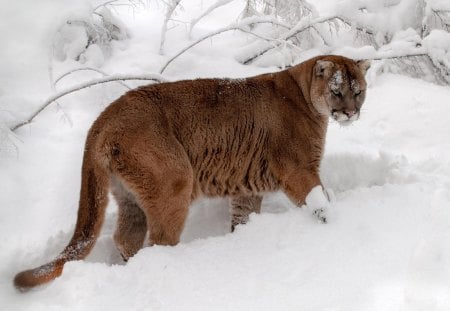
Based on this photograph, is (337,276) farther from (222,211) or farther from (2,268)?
(2,268)

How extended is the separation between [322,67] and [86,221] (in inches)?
95.1

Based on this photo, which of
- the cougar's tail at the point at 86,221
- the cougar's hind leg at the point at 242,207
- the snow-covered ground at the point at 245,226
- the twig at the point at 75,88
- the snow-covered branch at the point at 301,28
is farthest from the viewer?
the snow-covered branch at the point at 301,28

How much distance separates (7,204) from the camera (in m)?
4.40

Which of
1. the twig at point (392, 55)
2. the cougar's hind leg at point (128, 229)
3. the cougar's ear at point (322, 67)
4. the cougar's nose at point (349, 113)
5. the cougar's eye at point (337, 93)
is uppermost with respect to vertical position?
the cougar's ear at point (322, 67)

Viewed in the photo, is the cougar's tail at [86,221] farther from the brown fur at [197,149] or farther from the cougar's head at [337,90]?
the cougar's head at [337,90]

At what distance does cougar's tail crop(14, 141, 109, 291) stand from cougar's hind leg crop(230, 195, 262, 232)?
151cm

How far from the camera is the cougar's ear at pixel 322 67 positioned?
4.48 m

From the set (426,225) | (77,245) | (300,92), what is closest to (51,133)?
(77,245)

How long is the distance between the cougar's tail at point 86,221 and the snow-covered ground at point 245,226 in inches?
3.3

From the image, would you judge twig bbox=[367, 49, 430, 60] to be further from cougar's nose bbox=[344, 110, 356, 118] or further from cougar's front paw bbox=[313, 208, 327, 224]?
cougar's front paw bbox=[313, 208, 327, 224]

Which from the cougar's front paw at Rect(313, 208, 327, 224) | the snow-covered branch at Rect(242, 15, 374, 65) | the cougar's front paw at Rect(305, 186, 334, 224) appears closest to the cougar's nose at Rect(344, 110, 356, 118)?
the cougar's front paw at Rect(305, 186, 334, 224)

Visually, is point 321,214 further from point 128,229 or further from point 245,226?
point 128,229

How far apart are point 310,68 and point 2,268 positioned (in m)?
3.09

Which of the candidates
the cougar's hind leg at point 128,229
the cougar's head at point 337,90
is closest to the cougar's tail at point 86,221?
the cougar's hind leg at point 128,229
